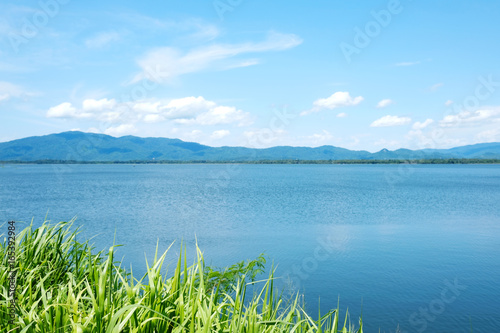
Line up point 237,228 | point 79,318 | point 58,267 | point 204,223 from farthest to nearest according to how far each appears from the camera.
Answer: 1. point 204,223
2. point 237,228
3. point 58,267
4. point 79,318

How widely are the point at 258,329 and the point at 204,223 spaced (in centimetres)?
2880

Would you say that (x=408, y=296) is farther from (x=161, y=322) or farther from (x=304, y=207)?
(x=304, y=207)

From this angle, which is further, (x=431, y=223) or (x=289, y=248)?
(x=431, y=223)

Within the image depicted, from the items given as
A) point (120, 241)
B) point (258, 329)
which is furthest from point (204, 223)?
point (258, 329)

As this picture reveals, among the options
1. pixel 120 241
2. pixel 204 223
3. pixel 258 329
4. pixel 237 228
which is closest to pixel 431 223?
pixel 237 228

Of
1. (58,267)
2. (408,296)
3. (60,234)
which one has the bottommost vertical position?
(408,296)

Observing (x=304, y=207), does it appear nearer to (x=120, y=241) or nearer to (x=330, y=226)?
(x=330, y=226)

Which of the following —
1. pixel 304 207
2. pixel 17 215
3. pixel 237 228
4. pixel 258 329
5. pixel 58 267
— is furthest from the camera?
pixel 304 207

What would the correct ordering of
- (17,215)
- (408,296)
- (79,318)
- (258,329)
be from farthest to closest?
(17,215) < (408,296) < (258,329) < (79,318)

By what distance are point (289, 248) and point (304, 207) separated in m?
19.8

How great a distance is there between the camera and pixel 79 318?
3916 millimetres

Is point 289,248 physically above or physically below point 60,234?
below

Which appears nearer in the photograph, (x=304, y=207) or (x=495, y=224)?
(x=495, y=224)

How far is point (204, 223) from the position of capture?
32625 mm
